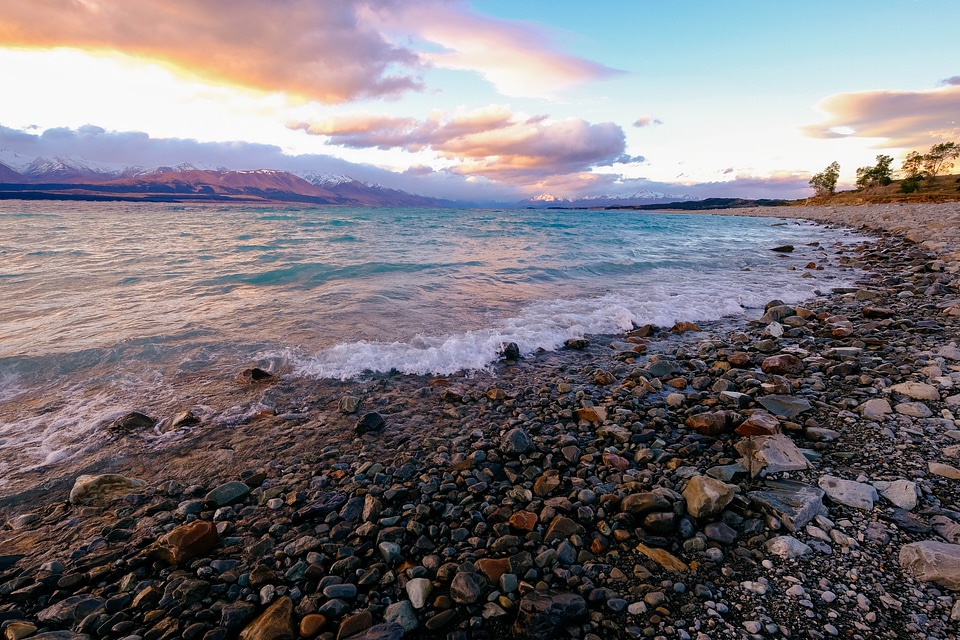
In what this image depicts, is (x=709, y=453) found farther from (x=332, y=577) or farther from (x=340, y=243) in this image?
(x=340, y=243)

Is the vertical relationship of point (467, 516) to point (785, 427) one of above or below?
below

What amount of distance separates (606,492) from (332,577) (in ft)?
7.57

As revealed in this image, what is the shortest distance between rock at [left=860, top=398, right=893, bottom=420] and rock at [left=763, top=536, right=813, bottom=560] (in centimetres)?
265

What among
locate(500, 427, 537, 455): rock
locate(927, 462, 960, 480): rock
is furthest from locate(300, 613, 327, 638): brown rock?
locate(927, 462, 960, 480): rock

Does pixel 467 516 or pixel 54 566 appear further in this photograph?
pixel 467 516

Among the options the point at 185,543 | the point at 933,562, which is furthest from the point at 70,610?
the point at 933,562

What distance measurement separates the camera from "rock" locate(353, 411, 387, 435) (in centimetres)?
493

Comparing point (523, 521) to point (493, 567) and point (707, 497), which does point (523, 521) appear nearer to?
point (493, 567)

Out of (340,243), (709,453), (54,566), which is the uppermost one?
(340,243)

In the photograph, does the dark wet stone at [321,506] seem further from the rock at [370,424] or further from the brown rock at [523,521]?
the brown rock at [523,521]

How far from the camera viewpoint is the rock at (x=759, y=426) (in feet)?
14.1

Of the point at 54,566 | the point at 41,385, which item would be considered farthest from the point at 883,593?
the point at 41,385

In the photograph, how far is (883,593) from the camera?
2291mm

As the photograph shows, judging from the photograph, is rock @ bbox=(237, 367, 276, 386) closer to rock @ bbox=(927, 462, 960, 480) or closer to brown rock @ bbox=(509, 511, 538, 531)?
brown rock @ bbox=(509, 511, 538, 531)
